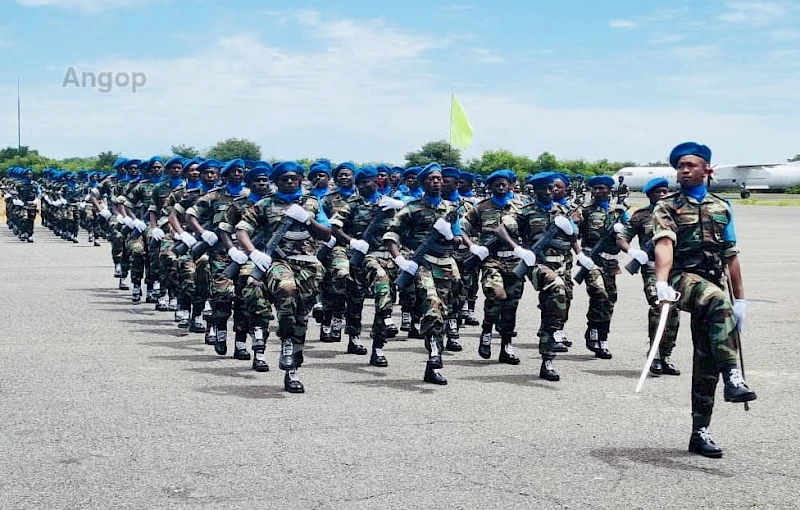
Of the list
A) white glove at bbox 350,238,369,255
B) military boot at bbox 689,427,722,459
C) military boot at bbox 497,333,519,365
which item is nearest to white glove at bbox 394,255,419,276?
white glove at bbox 350,238,369,255

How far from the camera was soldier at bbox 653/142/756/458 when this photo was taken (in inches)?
246

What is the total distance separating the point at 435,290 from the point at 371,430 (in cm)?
232

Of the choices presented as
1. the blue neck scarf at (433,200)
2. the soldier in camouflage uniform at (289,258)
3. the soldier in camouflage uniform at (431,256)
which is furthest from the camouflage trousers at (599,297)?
the soldier in camouflage uniform at (289,258)

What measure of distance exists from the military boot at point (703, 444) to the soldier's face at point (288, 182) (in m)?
4.20

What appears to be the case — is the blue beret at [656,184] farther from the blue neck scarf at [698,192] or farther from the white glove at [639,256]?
the blue neck scarf at [698,192]

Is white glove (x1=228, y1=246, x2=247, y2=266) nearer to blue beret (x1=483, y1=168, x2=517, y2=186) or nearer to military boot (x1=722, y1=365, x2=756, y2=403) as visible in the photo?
blue beret (x1=483, y1=168, x2=517, y2=186)

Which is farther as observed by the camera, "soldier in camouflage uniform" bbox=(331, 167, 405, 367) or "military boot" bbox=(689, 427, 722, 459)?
"soldier in camouflage uniform" bbox=(331, 167, 405, 367)

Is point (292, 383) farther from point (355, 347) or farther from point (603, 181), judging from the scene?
point (603, 181)

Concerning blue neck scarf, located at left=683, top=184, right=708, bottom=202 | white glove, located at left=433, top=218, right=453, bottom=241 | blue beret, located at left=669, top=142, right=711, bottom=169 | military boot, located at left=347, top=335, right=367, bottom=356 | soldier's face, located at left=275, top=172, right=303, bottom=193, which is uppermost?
blue beret, located at left=669, top=142, right=711, bottom=169

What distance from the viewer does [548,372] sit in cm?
901

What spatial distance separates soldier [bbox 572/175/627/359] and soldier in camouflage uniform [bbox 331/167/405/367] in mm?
2069

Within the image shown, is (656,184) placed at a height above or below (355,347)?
above

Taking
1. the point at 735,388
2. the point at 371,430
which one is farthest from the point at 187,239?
the point at 735,388

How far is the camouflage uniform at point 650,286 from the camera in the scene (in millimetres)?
9414
